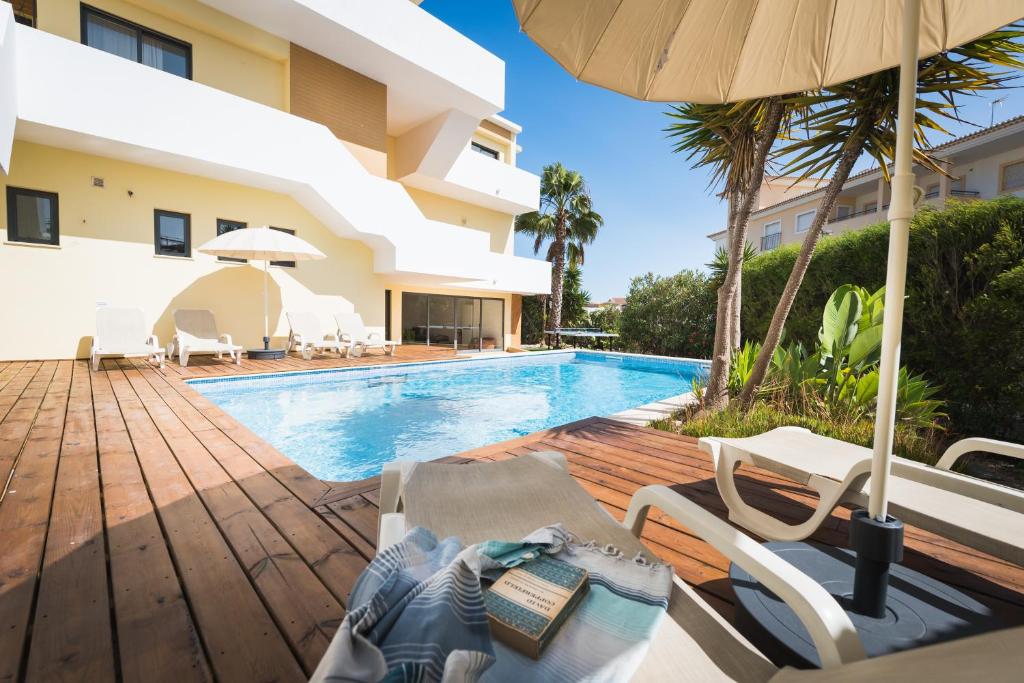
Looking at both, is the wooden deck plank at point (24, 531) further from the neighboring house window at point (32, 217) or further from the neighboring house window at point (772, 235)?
the neighboring house window at point (772, 235)

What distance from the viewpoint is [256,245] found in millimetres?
8555

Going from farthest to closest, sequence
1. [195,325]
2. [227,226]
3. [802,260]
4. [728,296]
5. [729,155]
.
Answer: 1. [227,226]
2. [195,325]
3. [729,155]
4. [728,296]
5. [802,260]

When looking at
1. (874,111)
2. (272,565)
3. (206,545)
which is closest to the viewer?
(272,565)

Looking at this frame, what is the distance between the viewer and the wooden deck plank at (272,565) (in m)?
1.53

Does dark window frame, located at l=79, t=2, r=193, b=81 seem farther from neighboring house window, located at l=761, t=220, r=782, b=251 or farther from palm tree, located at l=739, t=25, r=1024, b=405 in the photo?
neighboring house window, located at l=761, t=220, r=782, b=251

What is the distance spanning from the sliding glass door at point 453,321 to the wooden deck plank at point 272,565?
1159 centimetres

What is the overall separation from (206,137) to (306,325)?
164 inches

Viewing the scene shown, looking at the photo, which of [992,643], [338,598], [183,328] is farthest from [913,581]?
[183,328]

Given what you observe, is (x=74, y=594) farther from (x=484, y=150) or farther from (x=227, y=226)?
(x=484, y=150)

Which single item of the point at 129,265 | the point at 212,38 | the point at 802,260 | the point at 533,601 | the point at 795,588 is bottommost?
the point at 533,601

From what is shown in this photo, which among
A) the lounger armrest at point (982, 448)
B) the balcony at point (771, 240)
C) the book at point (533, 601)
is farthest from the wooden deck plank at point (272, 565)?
the balcony at point (771, 240)

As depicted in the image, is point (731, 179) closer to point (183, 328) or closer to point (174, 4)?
point (183, 328)

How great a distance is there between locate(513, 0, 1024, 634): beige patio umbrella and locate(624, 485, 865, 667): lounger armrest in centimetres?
187

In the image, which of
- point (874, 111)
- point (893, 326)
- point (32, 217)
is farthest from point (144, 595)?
point (32, 217)
